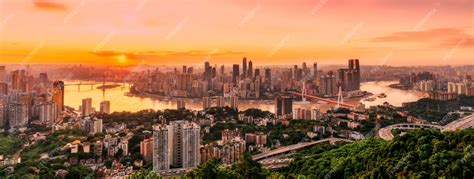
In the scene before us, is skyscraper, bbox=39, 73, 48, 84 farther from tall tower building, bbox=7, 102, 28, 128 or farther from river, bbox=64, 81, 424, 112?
tall tower building, bbox=7, 102, 28, 128

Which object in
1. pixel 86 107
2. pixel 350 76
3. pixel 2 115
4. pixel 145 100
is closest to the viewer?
pixel 2 115

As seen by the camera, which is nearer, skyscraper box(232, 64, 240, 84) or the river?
the river

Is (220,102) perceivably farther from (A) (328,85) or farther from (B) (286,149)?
(B) (286,149)

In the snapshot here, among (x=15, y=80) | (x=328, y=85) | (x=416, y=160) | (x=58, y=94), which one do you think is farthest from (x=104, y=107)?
(x=416, y=160)

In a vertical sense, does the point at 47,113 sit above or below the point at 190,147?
above

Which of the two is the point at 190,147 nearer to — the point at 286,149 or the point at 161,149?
the point at 161,149

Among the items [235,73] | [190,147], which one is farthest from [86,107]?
[235,73]

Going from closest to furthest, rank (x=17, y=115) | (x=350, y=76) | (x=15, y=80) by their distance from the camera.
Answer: (x=17, y=115) < (x=15, y=80) < (x=350, y=76)

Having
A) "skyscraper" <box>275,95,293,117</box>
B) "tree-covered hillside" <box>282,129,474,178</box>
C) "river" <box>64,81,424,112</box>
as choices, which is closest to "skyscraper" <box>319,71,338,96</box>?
"river" <box>64,81,424,112</box>

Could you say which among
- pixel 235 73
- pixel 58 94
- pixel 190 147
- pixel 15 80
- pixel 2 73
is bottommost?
pixel 190 147

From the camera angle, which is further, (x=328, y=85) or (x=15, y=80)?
(x=328, y=85)
